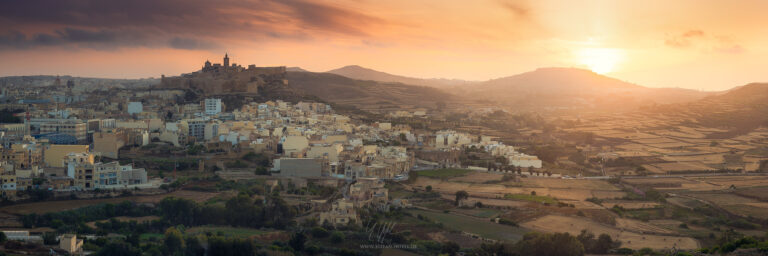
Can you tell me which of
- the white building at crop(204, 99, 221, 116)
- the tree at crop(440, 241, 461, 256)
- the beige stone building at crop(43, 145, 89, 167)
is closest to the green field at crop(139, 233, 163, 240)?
the beige stone building at crop(43, 145, 89, 167)

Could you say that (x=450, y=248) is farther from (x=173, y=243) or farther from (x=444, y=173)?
(x=444, y=173)

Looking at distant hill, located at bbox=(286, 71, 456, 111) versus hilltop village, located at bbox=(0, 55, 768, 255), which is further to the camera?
distant hill, located at bbox=(286, 71, 456, 111)

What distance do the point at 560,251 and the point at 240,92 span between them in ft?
101

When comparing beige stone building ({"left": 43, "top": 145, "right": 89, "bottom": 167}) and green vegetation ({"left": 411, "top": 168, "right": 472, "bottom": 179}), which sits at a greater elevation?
beige stone building ({"left": 43, "top": 145, "right": 89, "bottom": 167})

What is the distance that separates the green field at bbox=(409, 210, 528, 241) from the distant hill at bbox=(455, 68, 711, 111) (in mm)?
55992

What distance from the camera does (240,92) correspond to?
45.2m

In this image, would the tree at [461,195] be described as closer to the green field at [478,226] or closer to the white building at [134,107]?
the green field at [478,226]

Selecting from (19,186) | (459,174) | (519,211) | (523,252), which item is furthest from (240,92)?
(523,252)

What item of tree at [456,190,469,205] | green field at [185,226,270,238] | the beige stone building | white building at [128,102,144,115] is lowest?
green field at [185,226,270,238]

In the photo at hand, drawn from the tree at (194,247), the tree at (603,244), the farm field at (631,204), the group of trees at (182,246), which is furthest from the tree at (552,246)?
the tree at (194,247)

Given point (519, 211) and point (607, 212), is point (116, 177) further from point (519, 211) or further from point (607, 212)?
point (607, 212)

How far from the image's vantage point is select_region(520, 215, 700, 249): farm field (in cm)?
2003

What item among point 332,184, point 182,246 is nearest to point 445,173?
point 332,184

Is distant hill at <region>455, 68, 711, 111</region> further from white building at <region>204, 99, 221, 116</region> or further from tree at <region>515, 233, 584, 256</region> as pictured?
tree at <region>515, 233, 584, 256</region>
